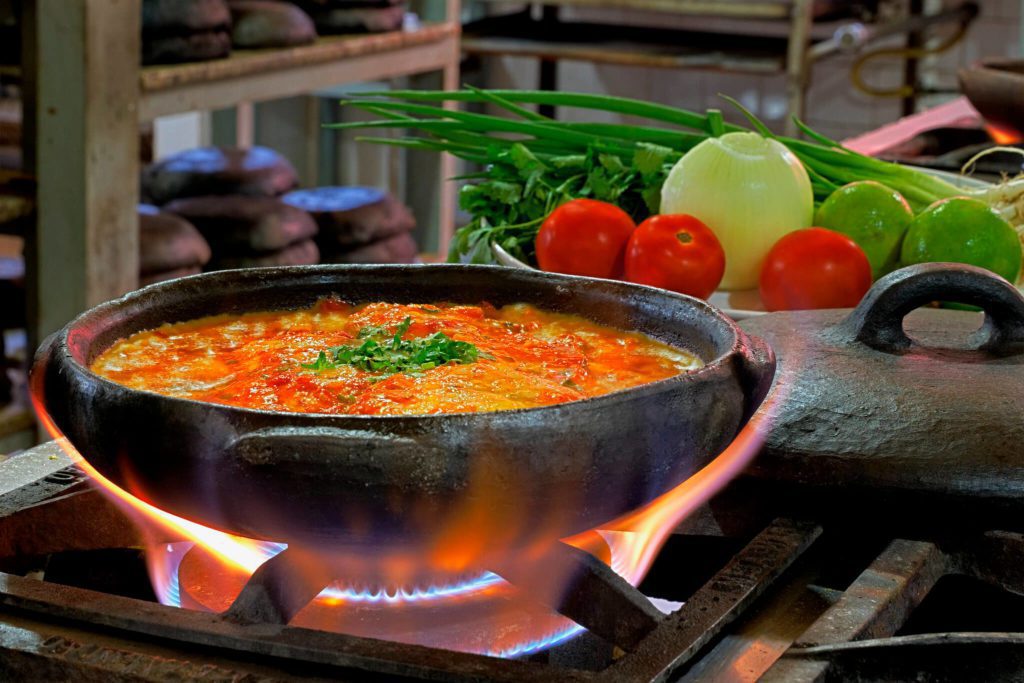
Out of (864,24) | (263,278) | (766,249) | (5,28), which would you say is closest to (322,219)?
(5,28)

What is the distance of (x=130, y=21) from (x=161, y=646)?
259cm

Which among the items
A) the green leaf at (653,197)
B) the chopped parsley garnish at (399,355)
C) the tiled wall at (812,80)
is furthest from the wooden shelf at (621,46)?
the chopped parsley garnish at (399,355)

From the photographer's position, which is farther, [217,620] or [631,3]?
[631,3]

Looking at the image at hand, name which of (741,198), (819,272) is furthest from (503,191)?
(819,272)

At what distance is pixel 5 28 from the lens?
3568mm

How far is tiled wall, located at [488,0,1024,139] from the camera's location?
698cm

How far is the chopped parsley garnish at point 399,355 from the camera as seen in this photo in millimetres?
961

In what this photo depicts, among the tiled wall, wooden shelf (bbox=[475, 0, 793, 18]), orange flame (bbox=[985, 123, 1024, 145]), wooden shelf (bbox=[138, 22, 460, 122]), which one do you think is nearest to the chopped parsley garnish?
orange flame (bbox=[985, 123, 1024, 145])

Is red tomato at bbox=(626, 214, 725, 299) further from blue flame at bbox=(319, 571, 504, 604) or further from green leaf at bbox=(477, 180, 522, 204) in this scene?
blue flame at bbox=(319, 571, 504, 604)

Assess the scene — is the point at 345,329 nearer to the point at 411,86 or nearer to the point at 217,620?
the point at 217,620

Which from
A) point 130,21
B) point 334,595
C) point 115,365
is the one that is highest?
point 130,21

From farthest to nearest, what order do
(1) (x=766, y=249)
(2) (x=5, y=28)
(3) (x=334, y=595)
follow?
(2) (x=5, y=28) → (1) (x=766, y=249) → (3) (x=334, y=595)

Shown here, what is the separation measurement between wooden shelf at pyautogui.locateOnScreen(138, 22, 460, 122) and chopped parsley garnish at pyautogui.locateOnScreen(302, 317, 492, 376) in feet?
7.88

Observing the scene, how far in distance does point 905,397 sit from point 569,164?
1.00 metres
